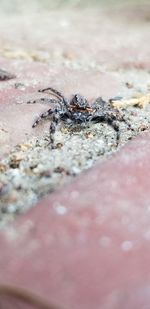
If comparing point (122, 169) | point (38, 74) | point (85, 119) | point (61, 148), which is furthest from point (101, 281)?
point (38, 74)

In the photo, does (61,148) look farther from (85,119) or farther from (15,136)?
(85,119)

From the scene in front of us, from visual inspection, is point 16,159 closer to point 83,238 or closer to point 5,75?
point 83,238

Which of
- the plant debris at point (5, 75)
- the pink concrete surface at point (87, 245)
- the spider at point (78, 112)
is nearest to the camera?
the pink concrete surface at point (87, 245)

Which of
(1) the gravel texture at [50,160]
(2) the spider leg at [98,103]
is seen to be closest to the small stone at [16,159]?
(1) the gravel texture at [50,160]

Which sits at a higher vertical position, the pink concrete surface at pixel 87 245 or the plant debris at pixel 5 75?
the plant debris at pixel 5 75

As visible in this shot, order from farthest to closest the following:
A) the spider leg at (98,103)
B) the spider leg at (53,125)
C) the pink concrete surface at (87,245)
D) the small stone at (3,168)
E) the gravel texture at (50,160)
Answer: the spider leg at (98,103)
the spider leg at (53,125)
the small stone at (3,168)
the gravel texture at (50,160)
the pink concrete surface at (87,245)

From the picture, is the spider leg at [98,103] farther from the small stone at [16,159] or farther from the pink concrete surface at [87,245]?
the pink concrete surface at [87,245]

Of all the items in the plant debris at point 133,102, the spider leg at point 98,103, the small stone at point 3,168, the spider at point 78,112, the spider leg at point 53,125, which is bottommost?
the small stone at point 3,168
